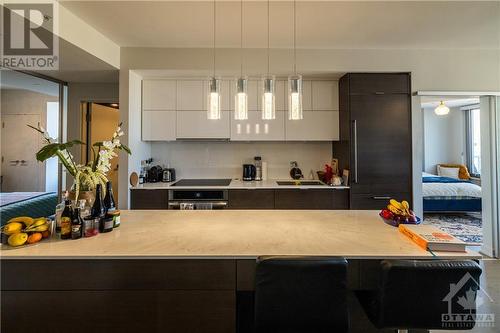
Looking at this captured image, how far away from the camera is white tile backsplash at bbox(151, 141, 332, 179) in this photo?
3.79 m

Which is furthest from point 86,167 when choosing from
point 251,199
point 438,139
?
point 438,139

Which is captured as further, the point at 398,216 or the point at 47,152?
the point at 398,216

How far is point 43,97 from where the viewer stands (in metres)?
4.50

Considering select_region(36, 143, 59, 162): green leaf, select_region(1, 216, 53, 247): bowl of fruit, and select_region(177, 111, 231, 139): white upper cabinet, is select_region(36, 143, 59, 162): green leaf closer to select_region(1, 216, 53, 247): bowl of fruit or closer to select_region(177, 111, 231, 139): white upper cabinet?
select_region(1, 216, 53, 247): bowl of fruit

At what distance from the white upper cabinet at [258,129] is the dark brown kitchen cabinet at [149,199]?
3.80ft

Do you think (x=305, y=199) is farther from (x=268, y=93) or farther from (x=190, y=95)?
(x=190, y=95)

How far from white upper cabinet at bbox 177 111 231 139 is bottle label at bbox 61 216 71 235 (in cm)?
210

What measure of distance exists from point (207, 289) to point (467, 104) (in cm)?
855

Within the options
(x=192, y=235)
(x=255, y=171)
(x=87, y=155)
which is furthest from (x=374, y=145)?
(x=87, y=155)

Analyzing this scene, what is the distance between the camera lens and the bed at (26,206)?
114 inches

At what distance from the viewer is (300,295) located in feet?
3.56

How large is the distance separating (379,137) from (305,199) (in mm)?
1169

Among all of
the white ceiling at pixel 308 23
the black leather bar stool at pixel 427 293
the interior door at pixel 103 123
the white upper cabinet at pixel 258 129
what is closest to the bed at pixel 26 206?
the interior door at pixel 103 123

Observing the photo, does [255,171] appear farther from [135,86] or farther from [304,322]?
[304,322]
